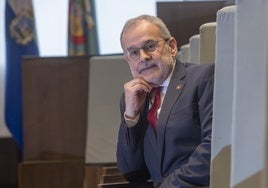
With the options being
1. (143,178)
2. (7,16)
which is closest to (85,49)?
(7,16)

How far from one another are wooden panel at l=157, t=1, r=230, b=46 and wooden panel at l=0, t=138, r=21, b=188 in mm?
1779

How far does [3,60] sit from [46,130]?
900 millimetres

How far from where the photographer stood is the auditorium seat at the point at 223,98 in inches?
48.8

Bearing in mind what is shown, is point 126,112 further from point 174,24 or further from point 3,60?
point 3,60

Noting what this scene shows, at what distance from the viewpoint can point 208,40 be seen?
1784 millimetres

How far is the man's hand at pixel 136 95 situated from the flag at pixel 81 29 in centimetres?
227

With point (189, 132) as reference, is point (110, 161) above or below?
below

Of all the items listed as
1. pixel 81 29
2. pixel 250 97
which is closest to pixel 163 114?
pixel 250 97

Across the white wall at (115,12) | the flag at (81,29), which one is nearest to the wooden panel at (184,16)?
the white wall at (115,12)

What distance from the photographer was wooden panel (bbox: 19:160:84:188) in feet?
11.2

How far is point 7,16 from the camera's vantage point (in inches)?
153

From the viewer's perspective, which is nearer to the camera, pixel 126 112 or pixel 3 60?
pixel 126 112

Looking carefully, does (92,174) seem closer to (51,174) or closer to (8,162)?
(51,174)

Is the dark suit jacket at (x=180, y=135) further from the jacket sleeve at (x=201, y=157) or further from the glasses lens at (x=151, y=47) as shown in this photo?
the glasses lens at (x=151, y=47)
